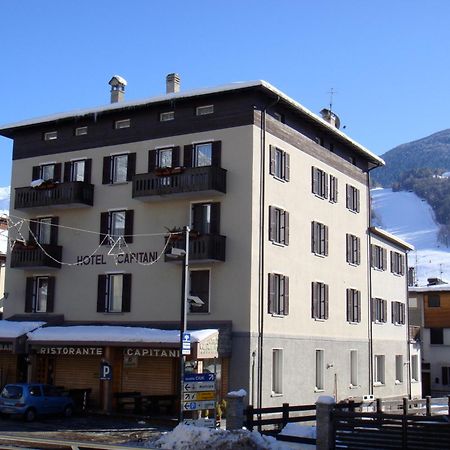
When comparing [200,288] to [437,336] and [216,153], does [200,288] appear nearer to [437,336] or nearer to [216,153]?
[216,153]

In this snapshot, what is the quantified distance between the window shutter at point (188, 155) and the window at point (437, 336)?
34.3 metres

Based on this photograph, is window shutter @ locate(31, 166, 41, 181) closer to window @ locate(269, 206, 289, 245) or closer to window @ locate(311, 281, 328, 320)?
window @ locate(269, 206, 289, 245)

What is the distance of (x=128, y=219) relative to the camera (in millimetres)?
36812

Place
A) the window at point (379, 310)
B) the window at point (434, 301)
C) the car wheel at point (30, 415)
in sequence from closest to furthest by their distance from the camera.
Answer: the car wheel at point (30, 415), the window at point (379, 310), the window at point (434, 301)

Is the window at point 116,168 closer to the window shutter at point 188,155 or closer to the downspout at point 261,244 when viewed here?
the window shutter at point 188,155

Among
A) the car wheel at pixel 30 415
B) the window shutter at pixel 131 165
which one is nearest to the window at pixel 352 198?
the window shutter at pixel 131 165

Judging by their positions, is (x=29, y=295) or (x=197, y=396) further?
(x=29, y=295)

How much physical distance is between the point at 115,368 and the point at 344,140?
57.3 ft

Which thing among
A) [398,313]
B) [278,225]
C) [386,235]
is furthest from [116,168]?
[398,313]

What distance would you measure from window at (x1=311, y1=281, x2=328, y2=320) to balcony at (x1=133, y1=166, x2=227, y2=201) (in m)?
7.89

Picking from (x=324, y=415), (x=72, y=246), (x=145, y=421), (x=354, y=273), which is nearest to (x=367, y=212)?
(x=354, y=273)

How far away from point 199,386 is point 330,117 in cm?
2487

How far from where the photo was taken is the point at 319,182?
39.9 meters

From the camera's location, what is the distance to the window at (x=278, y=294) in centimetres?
3441
